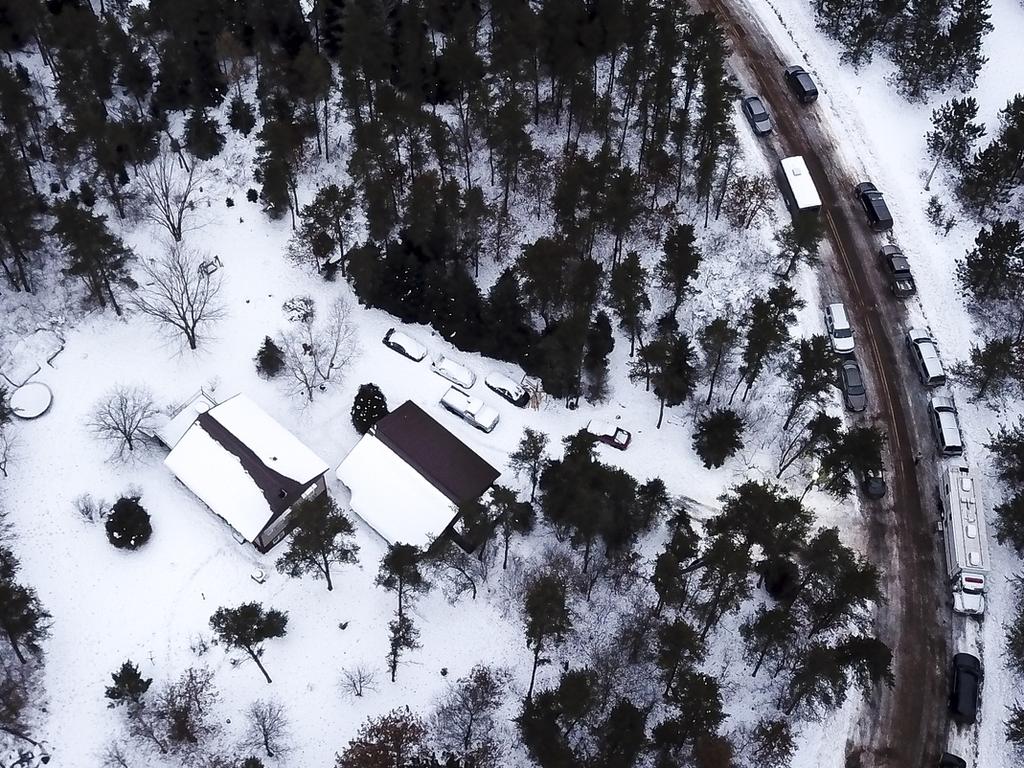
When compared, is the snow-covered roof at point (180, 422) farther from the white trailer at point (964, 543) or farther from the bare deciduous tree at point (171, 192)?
the white trailer at point (964, 543)

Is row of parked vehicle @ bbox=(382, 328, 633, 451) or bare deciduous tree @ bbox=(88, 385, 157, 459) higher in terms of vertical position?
row of parked vehicle @ bbox=(382, 328, 633, 451)

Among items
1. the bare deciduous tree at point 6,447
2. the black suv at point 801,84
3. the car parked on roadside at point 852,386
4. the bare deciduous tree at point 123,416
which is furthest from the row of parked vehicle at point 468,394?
the black suv at point 801,84

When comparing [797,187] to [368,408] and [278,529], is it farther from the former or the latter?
[278,529]

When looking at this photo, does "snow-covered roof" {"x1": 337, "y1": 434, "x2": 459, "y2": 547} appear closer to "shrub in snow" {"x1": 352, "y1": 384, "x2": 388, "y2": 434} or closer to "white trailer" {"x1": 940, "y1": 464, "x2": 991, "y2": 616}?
"shrub in snow" {"x1": 352, "y1": 384, "x2": 388, "y2": 434}

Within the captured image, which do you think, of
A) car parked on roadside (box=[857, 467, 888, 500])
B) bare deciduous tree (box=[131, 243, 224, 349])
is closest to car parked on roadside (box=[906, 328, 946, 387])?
car parked on roadside (box=[857, 467, 888, 500])

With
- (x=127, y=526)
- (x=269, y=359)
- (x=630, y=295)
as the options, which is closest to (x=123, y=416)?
(x=127, y=526)

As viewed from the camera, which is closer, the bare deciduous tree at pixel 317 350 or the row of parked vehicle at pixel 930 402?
the row of parked vehicle at pixel 930 402

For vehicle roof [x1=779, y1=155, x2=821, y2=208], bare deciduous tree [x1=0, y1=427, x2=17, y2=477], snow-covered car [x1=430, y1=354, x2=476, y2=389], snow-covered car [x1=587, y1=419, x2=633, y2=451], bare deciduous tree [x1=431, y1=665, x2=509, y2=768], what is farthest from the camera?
vehicle roof [x1=779, y1=155, x2=821, y2=208]

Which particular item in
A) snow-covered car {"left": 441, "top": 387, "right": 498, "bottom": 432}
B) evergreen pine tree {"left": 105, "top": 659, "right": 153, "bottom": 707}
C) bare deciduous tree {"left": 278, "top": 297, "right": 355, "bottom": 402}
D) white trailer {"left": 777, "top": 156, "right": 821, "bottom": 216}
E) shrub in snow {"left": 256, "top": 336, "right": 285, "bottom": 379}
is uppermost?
white trailer {"left": 777, "top": 156, "right": 821, "bottom": 216}

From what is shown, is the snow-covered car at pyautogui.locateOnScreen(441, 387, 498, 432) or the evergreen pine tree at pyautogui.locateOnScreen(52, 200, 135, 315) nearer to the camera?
the evergreen pine tree at pyautogui.locateOnScreen(52, 200, 135, 315)
